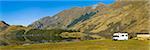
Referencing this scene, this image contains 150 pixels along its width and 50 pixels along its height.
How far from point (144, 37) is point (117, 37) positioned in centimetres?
896

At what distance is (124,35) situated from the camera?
108m

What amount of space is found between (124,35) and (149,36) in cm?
750

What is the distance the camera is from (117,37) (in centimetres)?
10512

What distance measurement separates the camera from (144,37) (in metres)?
108

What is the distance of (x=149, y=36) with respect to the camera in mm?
106625

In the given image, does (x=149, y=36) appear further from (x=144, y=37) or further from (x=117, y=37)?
(x=117, y=37)

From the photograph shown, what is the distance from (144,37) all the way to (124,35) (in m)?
6.11

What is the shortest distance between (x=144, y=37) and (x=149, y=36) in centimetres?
175

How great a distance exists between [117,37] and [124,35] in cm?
384

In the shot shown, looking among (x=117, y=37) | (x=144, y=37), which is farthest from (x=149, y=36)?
(x=117, y=37)
